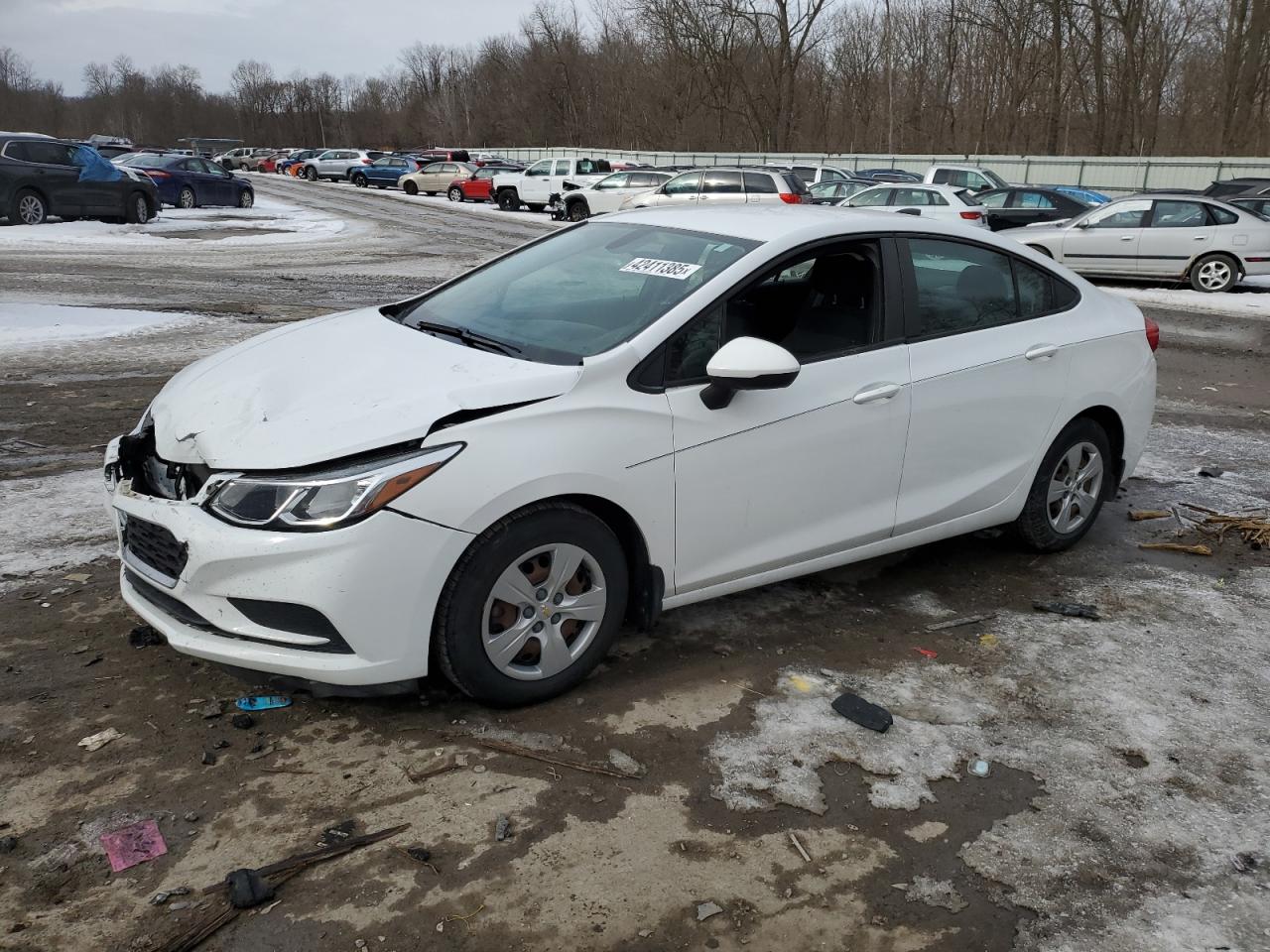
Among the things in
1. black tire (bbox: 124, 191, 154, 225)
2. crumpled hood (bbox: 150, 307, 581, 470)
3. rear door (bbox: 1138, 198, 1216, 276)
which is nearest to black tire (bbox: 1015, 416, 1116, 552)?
crumpled hood (bbox: 150, 307, 581, 470)

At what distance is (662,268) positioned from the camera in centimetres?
407

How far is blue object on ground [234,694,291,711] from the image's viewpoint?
138 inches

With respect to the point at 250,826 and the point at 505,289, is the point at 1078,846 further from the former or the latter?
the point at 505,289

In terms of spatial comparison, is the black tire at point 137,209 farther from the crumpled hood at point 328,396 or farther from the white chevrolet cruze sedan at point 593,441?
the crumpled hood at point 328,396

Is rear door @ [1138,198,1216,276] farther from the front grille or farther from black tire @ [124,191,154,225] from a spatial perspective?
black tire @ [124,191,154,225]

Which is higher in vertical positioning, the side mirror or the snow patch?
the side mirror

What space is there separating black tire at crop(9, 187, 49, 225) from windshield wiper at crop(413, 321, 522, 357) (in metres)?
20.6

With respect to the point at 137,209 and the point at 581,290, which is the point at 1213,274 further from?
the point at 137,209

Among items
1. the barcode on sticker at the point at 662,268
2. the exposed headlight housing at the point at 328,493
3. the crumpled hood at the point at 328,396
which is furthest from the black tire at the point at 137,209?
the exposed headlight housing at the point at 328,493

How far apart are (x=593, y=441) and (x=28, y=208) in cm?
2207

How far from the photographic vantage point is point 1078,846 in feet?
9.69

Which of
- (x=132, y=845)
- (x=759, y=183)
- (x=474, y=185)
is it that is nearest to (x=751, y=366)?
(x=132, y=845)

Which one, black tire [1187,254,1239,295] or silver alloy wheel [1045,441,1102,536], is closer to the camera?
silver alloy wheel [1045,441,1102,536]

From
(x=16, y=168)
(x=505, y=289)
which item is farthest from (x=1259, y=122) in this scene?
(x=505, y=289)
